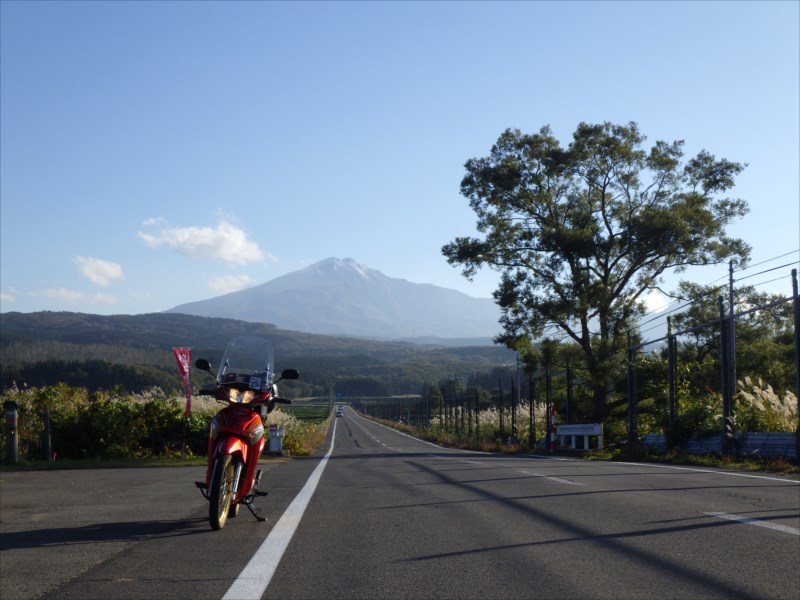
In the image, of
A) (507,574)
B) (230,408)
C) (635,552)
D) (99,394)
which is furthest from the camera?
(99,394)

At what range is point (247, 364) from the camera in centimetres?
841

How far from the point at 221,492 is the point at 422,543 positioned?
177cm

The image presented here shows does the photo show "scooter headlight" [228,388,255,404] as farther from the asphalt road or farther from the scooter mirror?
the asphalt road

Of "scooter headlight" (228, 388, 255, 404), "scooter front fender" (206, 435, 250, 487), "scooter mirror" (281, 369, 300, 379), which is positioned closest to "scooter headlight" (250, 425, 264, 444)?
"scooter front fender" (206, 435, 250, 487)

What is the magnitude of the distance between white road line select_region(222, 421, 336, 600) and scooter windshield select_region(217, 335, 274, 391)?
4.27 feet

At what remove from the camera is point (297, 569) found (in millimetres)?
5770

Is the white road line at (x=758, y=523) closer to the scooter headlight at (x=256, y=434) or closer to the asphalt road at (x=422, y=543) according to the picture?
the asphalt road at (x=422, y=543)

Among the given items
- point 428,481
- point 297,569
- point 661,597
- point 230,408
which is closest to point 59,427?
point 428,481

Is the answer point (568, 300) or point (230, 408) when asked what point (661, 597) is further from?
point (568, 300)

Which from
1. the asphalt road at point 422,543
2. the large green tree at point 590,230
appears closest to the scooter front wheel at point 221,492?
the asphalt road at point 422,543

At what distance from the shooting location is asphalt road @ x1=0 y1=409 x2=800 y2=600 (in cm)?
525

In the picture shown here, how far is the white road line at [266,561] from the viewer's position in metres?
5.13

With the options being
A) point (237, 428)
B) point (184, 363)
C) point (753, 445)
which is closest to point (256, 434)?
point (237, 428)

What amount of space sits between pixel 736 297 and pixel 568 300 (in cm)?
885
